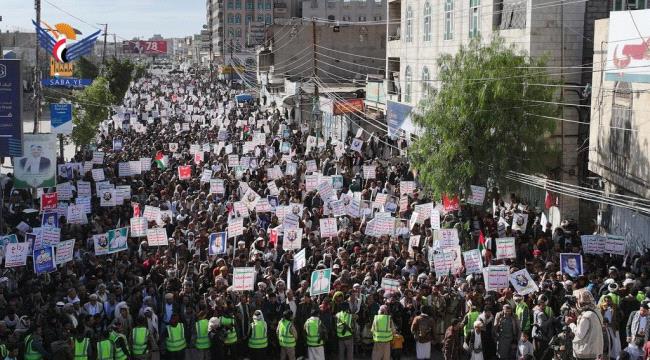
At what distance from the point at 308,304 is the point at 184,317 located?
2.13 m

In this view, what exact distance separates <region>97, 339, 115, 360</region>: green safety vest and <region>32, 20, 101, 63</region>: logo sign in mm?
29351

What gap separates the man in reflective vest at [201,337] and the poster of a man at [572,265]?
22.2 ft

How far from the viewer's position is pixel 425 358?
1512 cm

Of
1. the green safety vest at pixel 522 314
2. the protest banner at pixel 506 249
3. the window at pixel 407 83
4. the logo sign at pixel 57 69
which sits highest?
the logo sign at pixel 57 69

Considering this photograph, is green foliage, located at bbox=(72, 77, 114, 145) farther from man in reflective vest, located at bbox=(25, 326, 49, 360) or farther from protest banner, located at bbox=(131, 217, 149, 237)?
man in reflective vest, located at bbox=(25, 326, 49, 360)

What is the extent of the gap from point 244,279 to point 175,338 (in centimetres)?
178

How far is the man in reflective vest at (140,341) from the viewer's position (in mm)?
14047

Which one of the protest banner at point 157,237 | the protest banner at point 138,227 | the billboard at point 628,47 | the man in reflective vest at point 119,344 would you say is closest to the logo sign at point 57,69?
the protest banner at point 138,227

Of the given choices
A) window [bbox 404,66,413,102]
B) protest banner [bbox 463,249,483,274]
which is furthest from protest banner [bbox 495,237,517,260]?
window [bbox 404,66,413,102]

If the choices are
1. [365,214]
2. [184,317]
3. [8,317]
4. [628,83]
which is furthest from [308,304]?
[628,83]

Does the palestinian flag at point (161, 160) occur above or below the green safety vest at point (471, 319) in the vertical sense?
above

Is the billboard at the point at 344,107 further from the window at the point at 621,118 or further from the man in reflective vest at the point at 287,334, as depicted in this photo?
the man in reflective vest at the point at 287,334

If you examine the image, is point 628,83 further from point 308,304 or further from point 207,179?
point 207,179

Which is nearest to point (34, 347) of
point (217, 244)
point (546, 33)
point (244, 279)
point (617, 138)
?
point (244, 279)
